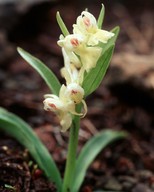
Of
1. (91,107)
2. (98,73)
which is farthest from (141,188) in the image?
(91,107)

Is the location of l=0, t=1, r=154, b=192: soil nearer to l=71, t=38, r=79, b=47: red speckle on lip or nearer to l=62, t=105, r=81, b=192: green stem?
l=62, t=105, r=81, b=192: green stem

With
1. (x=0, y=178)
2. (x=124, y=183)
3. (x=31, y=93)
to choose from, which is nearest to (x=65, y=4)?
(x=31, y=93)

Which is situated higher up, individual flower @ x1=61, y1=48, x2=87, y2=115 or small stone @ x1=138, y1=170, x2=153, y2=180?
individual flower @ x1=61, y1=48, x2=87, y2=115

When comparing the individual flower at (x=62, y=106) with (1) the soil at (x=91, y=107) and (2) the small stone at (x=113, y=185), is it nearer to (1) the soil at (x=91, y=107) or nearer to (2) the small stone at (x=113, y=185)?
(1) the soil at (x=91, y=107)

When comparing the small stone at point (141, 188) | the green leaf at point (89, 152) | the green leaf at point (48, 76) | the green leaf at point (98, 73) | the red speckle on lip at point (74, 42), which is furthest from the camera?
the small stone at point (141, 188)

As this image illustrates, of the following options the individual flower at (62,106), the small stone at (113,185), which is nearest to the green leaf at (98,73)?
the individual flower at (62,106)

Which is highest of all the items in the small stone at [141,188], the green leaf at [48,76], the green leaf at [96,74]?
the green leaf at [48,76]

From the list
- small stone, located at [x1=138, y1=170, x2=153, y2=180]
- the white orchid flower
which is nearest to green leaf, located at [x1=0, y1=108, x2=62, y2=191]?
the white orchid flower
